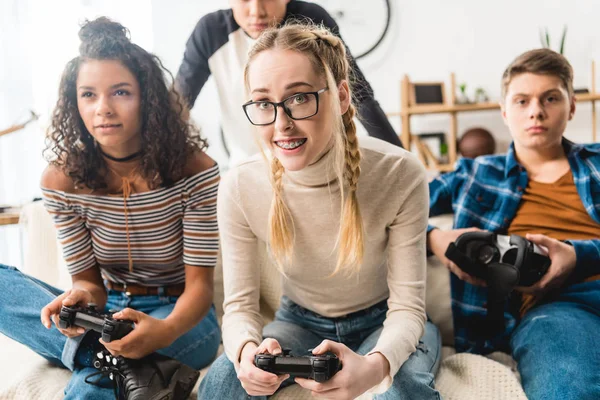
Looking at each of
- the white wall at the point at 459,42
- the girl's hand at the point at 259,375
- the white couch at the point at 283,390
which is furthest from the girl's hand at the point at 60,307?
the white wall at the point at 459,42

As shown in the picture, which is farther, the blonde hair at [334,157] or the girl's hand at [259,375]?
the blonde hair at [334,157]

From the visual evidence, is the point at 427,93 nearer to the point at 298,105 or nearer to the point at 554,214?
the point at 554,214

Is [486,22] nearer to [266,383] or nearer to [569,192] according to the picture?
[569,192]

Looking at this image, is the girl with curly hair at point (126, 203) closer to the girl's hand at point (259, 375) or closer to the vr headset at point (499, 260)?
the girl's hand at point (259, 375)

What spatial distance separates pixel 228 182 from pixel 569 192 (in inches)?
34.3

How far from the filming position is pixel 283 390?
1166 millimetres

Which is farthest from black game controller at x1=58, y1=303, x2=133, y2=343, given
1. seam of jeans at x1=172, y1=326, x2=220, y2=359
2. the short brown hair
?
the short brown hair

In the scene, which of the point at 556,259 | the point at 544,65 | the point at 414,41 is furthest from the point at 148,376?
the point at 414,41

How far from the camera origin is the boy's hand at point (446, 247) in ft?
4.44

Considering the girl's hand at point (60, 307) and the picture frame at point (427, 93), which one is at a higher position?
the picture frame at point (427, 93)

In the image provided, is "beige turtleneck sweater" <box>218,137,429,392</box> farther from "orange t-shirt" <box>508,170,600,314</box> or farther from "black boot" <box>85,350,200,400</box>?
"orange t-shirt" <box>508,170,600,314</box>

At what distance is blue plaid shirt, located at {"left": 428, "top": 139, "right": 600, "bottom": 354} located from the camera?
4.47 ft

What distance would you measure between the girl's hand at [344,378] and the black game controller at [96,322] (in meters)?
Answer: 0.41

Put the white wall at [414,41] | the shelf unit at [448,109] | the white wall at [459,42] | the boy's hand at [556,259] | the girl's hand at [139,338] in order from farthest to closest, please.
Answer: the white wall at [459,42] → the shelf unit at [448,109] → the white wall at [414,41] → the boy's hand at [556,259] → the girl's hand at [139,338]
